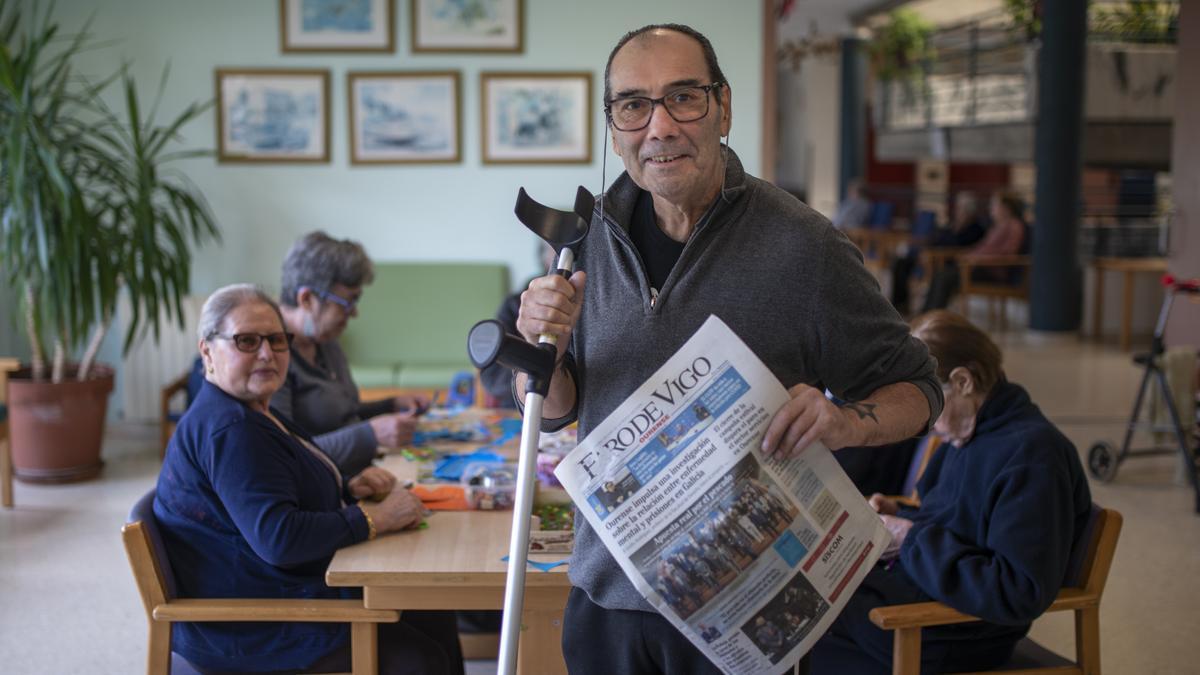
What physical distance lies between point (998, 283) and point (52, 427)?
8720 mm

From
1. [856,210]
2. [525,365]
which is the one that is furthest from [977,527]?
[856,210]

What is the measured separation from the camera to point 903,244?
1391 centimetres

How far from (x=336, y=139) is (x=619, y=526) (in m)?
5.37

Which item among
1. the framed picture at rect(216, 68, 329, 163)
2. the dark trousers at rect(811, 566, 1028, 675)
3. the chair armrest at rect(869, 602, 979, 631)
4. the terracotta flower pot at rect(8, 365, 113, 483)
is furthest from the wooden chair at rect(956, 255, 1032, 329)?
the chair armrest at rect(869, 602, 979, 631)

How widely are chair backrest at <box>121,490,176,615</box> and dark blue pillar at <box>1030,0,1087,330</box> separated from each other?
922cm

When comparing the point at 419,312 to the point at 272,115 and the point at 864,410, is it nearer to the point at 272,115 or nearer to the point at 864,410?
the point at 272,115

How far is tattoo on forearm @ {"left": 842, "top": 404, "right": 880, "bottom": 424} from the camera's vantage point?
1.52 metres

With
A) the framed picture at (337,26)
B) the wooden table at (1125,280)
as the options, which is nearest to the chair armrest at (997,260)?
the wooden table at (1125,280)

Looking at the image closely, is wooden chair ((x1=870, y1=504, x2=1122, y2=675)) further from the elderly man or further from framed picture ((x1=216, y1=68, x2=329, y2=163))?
framed picture ((x1=216, y1=68, x2=329, y2=163))

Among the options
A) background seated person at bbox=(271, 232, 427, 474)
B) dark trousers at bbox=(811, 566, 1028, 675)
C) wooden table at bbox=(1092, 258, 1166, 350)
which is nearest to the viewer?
dark trousers at bbox=(811, 566, 1028, 675)

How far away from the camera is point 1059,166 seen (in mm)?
10188

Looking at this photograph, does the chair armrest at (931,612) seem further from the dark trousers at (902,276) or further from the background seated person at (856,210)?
the background seated person at (856,210)

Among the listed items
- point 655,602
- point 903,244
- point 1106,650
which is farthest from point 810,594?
point 903,244

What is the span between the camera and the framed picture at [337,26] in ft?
20.9
